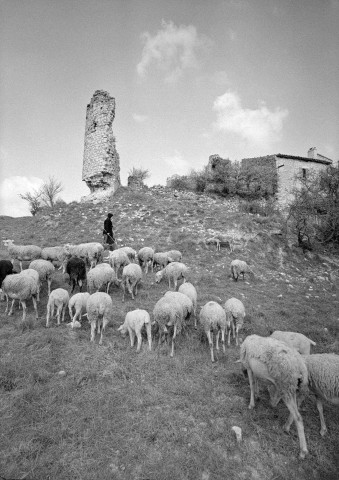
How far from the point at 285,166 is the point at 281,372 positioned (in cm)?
2968

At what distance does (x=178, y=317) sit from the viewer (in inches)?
253

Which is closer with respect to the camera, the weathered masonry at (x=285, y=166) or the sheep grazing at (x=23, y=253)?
the sheep grazing at (x=23, y=253)

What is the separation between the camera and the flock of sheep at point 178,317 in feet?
13.3

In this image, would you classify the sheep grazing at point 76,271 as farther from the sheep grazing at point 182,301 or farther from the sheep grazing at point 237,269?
the sheep grazing at point 237,269

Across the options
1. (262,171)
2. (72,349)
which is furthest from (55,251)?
(262,171)

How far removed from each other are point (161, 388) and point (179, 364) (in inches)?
33.6

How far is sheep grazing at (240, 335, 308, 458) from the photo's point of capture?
12.8 ft

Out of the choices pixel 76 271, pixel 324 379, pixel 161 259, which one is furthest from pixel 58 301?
pixel 324 379

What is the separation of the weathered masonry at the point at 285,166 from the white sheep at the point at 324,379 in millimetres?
26117

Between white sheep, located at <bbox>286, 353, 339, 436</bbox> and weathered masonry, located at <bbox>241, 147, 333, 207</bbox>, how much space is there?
26117 millimetres

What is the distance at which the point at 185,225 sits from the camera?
18.3 meters

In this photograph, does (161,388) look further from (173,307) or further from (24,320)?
(24,320)

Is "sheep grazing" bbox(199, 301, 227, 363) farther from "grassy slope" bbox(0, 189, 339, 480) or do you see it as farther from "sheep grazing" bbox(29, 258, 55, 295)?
"sheep grazing" bbox(29, 258, 55, 295)

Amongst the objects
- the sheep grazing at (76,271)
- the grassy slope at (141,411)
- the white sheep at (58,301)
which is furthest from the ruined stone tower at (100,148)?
the white sheep at (58,301)
